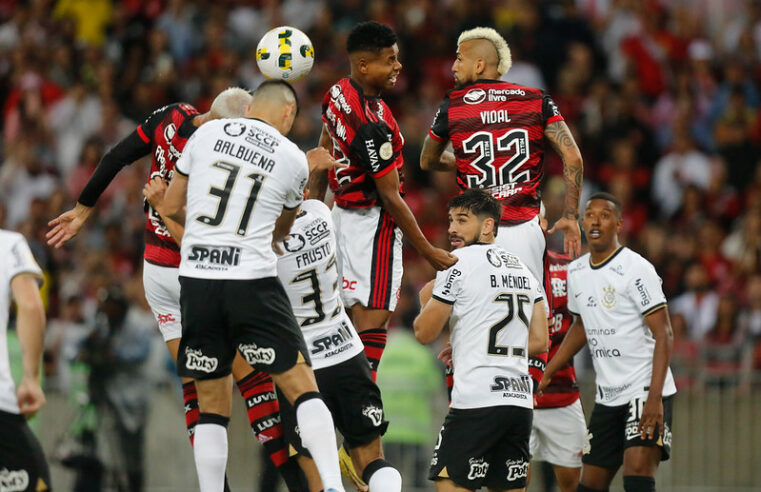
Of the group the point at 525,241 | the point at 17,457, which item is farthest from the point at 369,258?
the point at 17,457

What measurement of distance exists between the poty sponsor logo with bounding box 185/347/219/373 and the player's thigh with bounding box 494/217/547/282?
9.36 ft

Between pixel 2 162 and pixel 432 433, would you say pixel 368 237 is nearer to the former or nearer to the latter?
pixel 432 433

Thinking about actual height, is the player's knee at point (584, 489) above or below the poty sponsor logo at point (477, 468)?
below

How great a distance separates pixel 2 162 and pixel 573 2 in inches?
387

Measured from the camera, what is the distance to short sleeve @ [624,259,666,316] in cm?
991

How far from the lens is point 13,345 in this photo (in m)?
11.1

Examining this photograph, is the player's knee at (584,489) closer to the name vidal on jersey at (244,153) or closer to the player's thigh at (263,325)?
the player's thigh at (263,325)

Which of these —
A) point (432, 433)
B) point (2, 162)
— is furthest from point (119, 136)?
point (432, 433)

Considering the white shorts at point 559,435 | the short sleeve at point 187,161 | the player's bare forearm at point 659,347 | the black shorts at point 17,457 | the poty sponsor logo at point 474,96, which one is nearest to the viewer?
the black shorts at point 17,457

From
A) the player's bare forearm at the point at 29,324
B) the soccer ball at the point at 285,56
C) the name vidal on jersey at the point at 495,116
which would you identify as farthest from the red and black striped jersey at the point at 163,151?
the player's bare forearm at the point at 29,324

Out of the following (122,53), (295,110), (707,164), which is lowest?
(295,110)

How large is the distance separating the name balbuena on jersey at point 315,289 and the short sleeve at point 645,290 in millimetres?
2699

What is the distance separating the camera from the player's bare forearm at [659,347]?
31.5 feet

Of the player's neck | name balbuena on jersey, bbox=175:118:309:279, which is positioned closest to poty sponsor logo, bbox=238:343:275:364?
name balbuena on jersey, bbox=175:118:309:279
